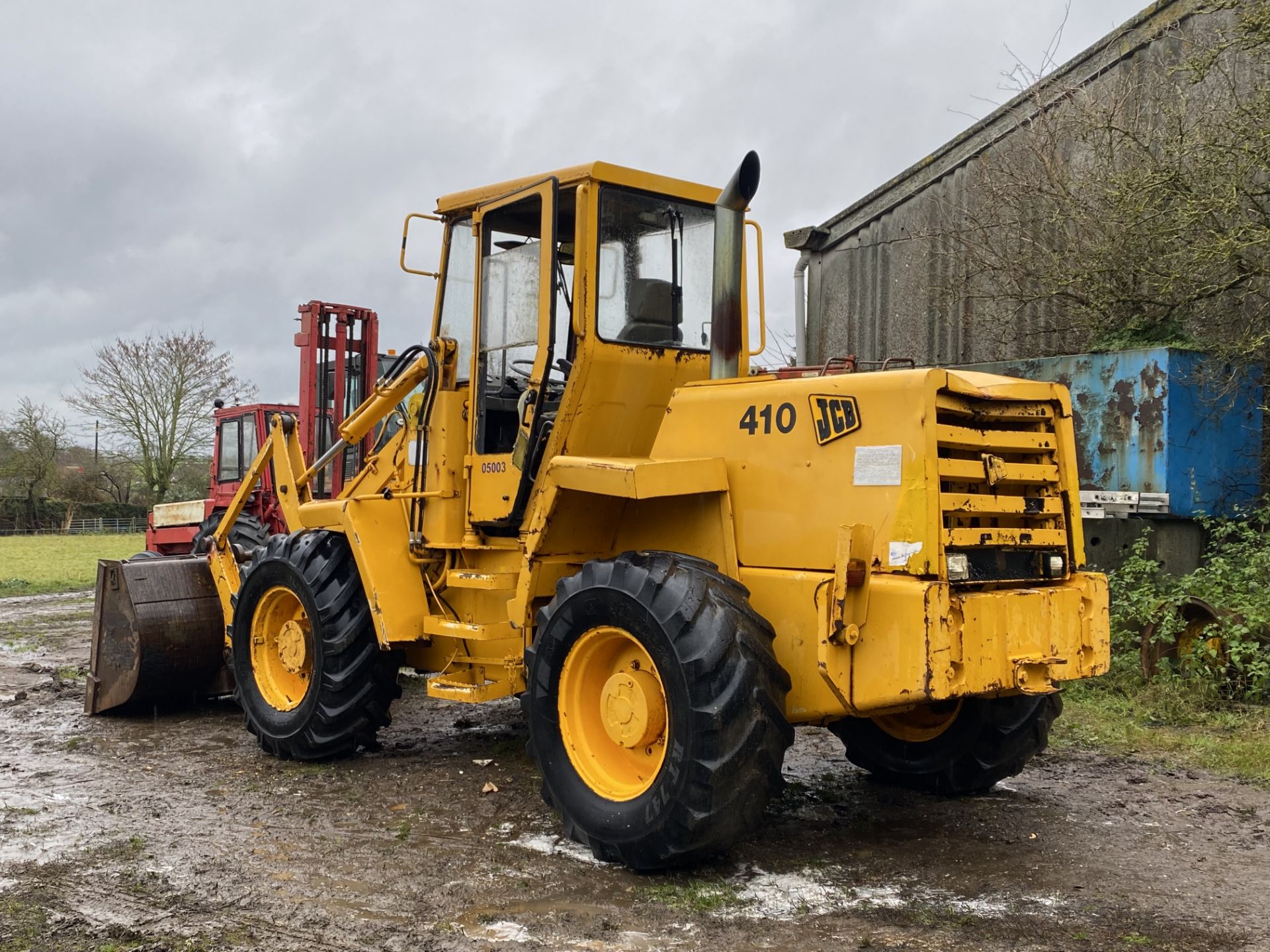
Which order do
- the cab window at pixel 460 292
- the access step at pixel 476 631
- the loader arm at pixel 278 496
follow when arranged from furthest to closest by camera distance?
the loader arm at pixel 278 496
the cab window at pixel 460 292
the access step at pixel 476 631

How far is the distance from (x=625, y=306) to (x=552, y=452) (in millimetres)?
800

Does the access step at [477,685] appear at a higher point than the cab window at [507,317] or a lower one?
lower

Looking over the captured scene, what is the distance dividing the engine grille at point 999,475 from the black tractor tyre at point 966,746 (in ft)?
2.99

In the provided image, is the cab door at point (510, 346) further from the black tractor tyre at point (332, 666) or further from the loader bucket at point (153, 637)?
the loader bucket at point (153, 637)

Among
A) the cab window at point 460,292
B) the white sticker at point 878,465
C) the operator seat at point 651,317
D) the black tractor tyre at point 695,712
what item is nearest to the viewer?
the black tractor tyre at point 695,712

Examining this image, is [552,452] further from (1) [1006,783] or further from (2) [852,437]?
(1) [1006,783]

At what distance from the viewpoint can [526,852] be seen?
506 cm

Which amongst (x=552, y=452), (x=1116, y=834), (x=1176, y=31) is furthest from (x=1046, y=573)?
(x=1176, y=31)

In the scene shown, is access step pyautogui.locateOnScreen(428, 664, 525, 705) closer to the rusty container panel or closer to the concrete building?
the rusty container panel

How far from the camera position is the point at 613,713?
4.99m

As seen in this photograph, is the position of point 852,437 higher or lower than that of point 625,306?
lower

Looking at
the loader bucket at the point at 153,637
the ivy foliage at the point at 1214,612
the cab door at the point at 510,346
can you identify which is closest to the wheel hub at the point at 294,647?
the loader bucket at the point at 153,637

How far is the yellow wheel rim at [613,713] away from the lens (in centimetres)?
489

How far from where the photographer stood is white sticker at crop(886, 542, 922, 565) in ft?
14.6
